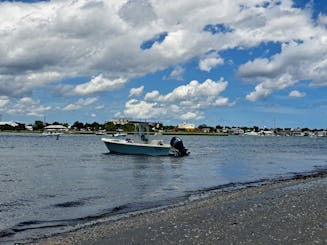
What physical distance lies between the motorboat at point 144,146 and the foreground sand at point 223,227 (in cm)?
4529

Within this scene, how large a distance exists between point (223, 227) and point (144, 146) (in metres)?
50.9

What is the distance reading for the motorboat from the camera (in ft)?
217

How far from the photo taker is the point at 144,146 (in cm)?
6600

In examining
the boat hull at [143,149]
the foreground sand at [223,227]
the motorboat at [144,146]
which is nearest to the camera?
the foreground sand at [223,227]

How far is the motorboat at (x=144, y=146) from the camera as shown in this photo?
6612 cm

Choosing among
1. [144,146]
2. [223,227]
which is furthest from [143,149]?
[223,227]

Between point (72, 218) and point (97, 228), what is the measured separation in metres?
3.98

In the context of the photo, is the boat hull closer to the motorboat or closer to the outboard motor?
the motorboat

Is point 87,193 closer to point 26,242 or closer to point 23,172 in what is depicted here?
point 26,242

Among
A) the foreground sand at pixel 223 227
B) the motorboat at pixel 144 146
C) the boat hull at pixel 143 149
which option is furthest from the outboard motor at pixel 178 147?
the foreground sand at pixel 223 227

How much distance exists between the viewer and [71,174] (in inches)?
1666

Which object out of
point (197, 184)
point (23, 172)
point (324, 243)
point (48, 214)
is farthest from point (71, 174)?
point (324, 243)

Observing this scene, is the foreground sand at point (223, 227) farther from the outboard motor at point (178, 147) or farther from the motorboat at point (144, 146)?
the outboard motor at point (178, 147)

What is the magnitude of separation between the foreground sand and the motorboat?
45295 mm
